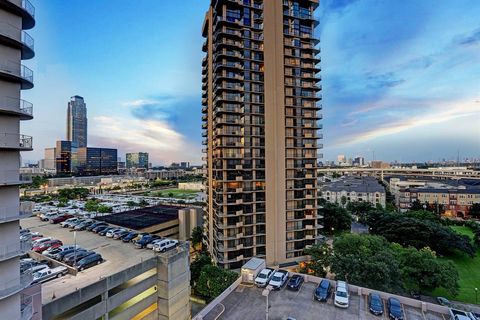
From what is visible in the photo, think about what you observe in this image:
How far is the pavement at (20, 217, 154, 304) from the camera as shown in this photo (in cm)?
1826

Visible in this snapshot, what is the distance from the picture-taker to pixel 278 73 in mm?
37094

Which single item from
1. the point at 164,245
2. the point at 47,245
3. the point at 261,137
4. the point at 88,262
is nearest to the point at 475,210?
the point at 261,137

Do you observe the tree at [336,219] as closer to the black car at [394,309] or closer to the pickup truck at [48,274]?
the black car at [394,309]

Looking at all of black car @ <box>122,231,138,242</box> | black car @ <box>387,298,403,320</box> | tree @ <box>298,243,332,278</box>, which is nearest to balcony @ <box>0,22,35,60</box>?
black car @ <box>122,231,138,242</box>

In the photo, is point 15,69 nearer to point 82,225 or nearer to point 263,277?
point 263,277

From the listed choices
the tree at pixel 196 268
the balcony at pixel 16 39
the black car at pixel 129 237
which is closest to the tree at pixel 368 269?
the tree at pixel 196 268

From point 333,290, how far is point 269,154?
2091 cm

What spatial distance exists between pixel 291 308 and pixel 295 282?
3.32 meters

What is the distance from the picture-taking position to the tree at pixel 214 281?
86.0 feet

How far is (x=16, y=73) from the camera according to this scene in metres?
12.2

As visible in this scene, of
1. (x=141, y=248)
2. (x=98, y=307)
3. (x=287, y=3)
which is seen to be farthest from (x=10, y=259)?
(x=287, y=3)

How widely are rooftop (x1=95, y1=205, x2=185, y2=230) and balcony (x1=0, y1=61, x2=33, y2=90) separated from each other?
31313 mm

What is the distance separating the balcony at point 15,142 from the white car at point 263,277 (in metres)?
18.3

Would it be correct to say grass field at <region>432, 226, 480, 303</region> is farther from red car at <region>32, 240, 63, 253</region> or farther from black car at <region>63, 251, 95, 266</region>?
red car at <region>32, 240, 63, 253</region>
